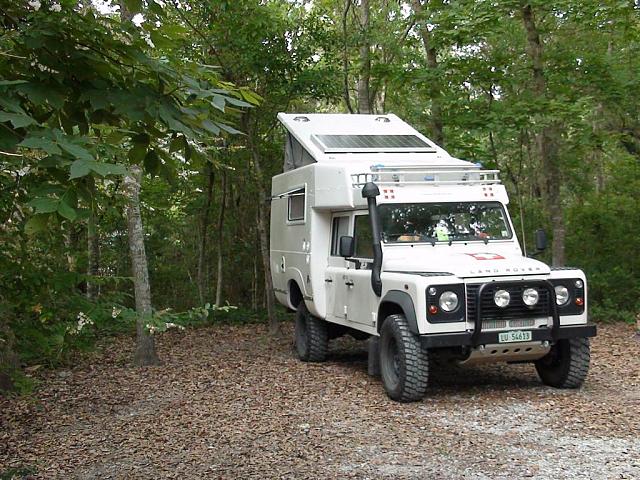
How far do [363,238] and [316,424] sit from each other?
2593 millimetres

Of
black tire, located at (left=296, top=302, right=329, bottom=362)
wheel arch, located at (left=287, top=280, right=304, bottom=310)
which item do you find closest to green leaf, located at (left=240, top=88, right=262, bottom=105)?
black tire, located at (left=296, top=302, right=329, bottom=362)

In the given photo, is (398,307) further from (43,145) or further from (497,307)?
(43,145)

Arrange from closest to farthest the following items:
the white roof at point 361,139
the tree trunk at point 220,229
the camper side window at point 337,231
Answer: the camper side window at point 337,231, the white roof at point 361,139, the tree trunk at point 220,229

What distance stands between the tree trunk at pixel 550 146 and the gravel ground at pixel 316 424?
3.30 metres

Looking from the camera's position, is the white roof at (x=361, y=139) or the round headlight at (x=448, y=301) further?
the white roof at (x=361, y=139)

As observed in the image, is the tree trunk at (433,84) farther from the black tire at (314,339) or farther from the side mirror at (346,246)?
the side mirror at (346,246)

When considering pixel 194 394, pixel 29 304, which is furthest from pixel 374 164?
pixel 29 304

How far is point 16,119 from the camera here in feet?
8.02

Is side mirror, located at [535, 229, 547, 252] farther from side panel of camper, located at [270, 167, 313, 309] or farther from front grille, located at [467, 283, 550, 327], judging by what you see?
side panel of camper, located at [270, 167, 313, 309]

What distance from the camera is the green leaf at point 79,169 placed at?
238cm

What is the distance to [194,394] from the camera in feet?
26.8

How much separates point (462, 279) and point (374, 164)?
2.12 m

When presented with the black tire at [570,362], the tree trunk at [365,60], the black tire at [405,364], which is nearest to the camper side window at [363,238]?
the black tire at [405,364]

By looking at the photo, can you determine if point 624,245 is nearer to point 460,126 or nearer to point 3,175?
point 460,126
